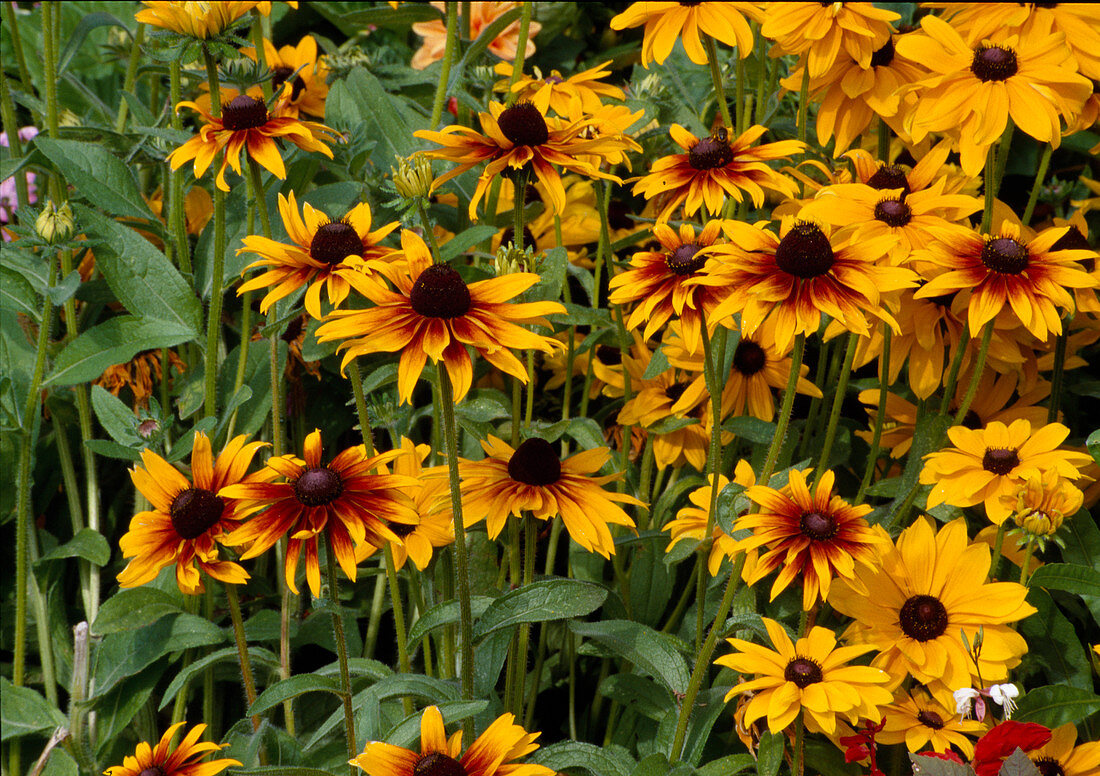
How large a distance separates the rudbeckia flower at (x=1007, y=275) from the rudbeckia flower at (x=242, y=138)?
664 millimetres

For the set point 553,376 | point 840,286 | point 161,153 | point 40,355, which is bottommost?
point 553,376

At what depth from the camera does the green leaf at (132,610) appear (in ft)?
4.05

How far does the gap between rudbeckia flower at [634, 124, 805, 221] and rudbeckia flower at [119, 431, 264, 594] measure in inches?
20.1

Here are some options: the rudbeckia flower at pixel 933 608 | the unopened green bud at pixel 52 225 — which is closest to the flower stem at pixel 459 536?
the rudbeckia flower at pixel 933 608

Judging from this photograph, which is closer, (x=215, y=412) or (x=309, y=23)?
(x=215, y=412)

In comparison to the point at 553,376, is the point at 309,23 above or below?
above

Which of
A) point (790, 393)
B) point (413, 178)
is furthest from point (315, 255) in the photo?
point (790, 393)

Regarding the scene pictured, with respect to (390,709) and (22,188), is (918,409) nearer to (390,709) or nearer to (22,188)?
(390,709)

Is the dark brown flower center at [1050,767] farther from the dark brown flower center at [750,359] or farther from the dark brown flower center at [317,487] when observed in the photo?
the dark brown flower center at [317,487]

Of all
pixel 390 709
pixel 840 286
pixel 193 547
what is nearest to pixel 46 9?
pixel 193 547

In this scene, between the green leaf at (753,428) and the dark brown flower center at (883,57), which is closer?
the green leaf at (753,428)

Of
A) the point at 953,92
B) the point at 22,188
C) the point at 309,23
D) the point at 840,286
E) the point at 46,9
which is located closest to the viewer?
the point at 840,286

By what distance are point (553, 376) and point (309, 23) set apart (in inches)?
52.9

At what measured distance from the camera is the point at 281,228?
58.6 inches
